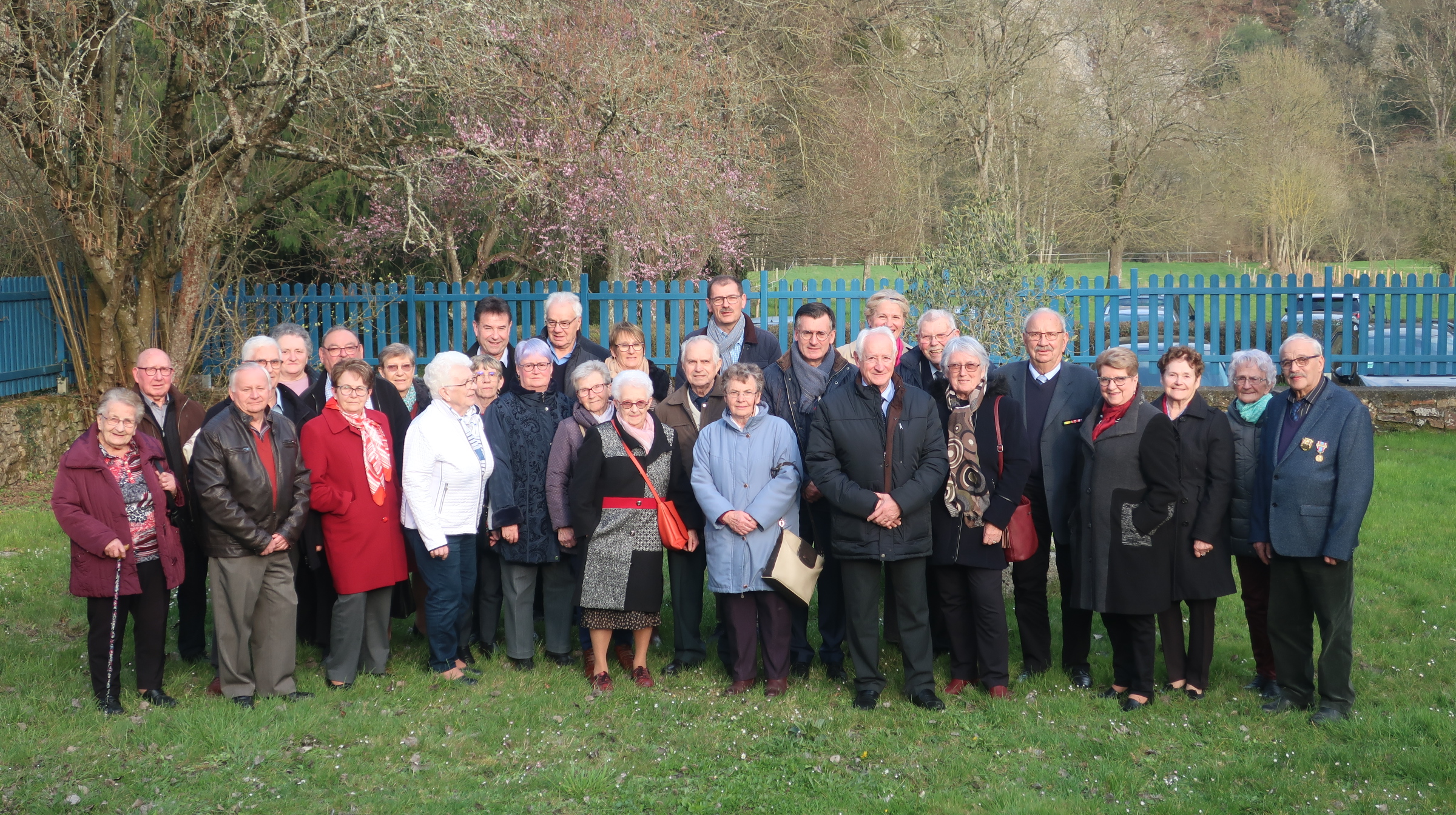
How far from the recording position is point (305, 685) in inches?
218

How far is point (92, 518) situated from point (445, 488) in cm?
155

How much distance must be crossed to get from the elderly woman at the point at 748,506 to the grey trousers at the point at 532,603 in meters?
0.88

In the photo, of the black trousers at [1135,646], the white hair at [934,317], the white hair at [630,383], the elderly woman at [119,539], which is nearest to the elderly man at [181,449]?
the elderly woman at [119,539]

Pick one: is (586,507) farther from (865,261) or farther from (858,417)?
(865,261)

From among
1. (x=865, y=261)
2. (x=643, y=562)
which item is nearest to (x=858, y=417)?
(x=643, y=562)

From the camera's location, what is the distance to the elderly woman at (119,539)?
16.3 feet

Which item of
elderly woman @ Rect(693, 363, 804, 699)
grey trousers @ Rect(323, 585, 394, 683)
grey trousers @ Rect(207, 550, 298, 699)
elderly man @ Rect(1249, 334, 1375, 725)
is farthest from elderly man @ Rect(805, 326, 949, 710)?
grey trousers @ Rect(207, 550, 298, 699)

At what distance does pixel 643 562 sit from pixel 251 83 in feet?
19.2

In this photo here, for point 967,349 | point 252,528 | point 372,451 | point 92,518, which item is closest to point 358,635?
point 252,528

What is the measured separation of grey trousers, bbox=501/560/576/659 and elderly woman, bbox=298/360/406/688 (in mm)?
561

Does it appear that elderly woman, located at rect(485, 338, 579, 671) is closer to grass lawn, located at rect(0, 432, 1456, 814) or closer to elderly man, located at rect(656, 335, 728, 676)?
grass lawn, located at rect(0, 432, 1456, 814)

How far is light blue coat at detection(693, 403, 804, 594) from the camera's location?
537 centimetres

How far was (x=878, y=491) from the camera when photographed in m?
5.19

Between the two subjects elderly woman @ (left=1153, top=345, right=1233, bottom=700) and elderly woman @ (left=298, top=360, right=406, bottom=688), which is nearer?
elderly woman @ (left=1153, top=345, right=1233, bottom=700)
